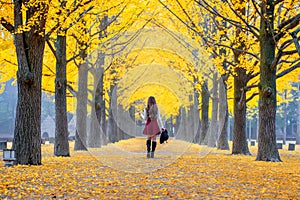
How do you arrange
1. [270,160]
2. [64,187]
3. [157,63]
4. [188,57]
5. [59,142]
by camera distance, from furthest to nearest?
→ [157,63] < [188,57] < [59,142] < [270,160] < [64,187]

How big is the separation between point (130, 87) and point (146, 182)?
95.7ft

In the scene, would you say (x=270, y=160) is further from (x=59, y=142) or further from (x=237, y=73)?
(x=59, y=142)

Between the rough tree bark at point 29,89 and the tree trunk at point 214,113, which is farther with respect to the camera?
the tree trunk at point 214,113

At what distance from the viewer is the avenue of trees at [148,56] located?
10594mm

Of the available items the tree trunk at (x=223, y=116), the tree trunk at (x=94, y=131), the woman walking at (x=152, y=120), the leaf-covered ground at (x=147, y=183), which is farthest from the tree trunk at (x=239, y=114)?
the tree trunk at (x=94, y=131)

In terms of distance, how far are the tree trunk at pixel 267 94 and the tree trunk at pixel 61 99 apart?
6535 mm

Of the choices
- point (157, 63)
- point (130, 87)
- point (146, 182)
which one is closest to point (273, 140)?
point (146, 182)

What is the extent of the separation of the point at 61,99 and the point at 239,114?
7408 millimetres

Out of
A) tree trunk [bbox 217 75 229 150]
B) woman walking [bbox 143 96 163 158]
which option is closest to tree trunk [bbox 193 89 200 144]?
tree trunk [bbox 217 75 229 150]

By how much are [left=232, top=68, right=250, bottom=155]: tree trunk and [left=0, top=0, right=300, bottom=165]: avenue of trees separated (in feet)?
0.13

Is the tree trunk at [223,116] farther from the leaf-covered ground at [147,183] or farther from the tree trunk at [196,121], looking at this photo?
the leaf-covered ground at [147,183]

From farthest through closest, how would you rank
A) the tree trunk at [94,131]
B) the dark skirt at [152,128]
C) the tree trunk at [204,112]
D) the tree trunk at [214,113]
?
the tree trunk at [204,112] < the tree trunk at [214,113] < the tree trunk at [94,131] < the dark skirt at [152,128]

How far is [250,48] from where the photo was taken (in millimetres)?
17469

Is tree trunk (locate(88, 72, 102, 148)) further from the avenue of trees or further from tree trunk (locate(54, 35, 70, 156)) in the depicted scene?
tree trunk (locate(54, 35, 70, 156))
